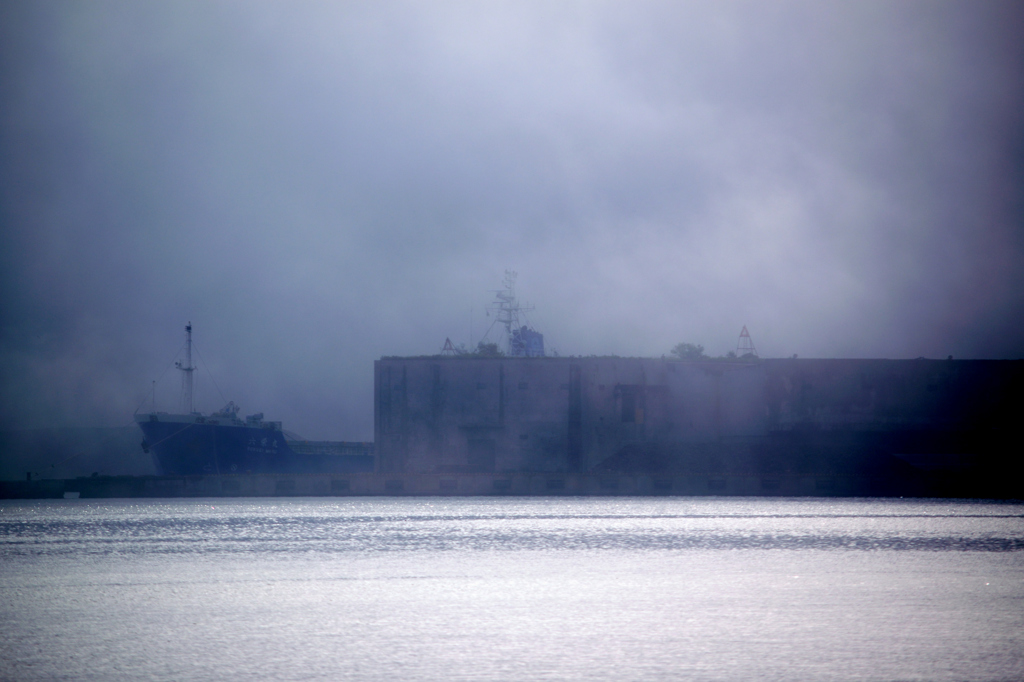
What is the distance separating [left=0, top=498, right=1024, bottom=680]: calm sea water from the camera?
8.20 metres

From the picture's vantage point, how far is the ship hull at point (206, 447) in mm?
61031

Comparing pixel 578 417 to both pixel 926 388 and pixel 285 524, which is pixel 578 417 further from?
pixel 285 524

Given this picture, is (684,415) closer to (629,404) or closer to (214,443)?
(629,404)

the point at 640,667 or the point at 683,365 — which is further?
the point at 683,365

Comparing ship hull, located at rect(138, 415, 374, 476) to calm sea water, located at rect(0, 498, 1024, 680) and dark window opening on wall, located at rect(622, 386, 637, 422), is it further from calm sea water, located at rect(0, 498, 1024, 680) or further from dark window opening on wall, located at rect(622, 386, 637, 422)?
calm sea water, located at rect(0, 498, 1024, 680)

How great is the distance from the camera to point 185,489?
56406 mm

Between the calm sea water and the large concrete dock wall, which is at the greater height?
the large concrete dock wall

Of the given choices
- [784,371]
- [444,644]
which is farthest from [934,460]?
[444,644]

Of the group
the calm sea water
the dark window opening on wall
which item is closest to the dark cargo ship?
the dark window opening on wall

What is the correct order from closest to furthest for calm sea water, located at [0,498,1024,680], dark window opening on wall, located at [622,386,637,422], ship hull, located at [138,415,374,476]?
calm sea water, located at [0,498,1024,680]
dark window opening on wall, located at [622,386,637,422]
ship hull, located at [138,415,374,476]

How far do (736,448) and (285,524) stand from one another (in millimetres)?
34593

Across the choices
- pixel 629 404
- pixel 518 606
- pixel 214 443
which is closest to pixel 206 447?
pixel 214 443

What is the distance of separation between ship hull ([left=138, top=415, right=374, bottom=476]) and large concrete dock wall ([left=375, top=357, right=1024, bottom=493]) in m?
12.5

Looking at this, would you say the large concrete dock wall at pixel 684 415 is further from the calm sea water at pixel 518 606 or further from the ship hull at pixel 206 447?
the calm sea water at pixel 518 606
